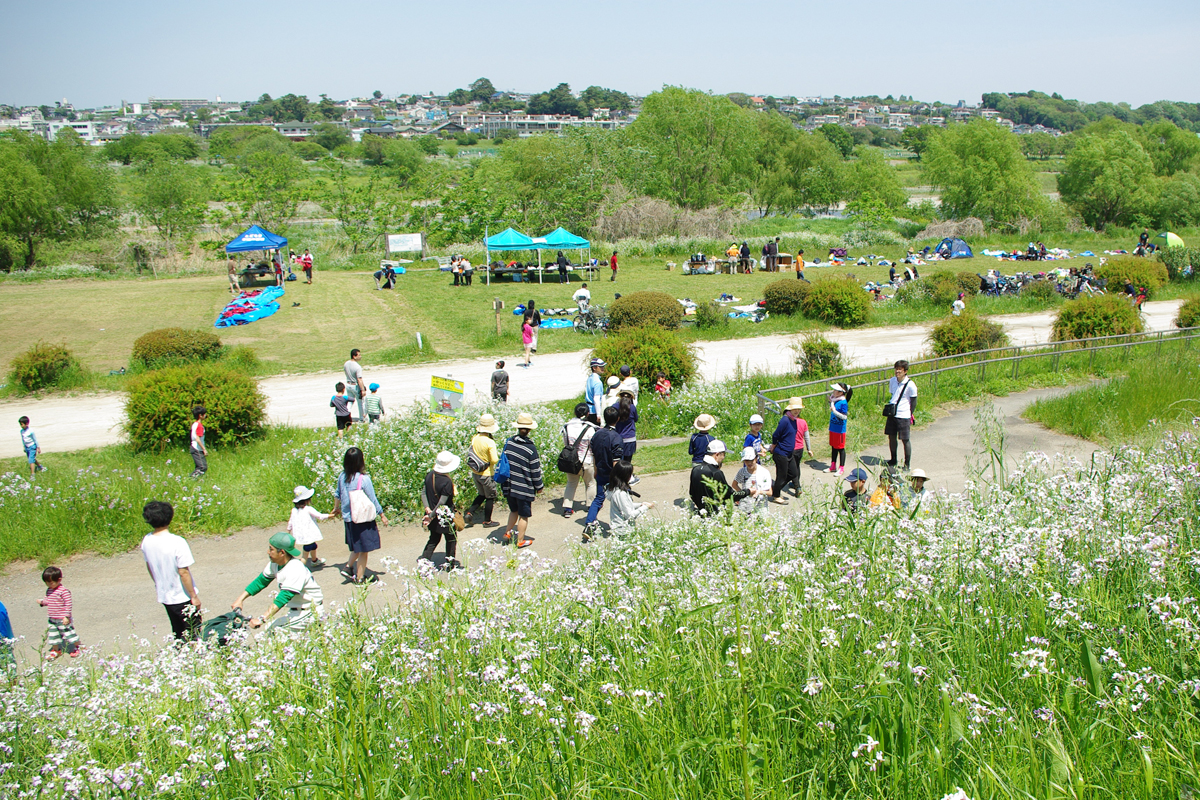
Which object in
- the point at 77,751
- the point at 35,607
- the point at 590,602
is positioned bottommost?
the point at 35,607

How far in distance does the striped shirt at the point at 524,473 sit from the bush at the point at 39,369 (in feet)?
46.9

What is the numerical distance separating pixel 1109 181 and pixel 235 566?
182 ft

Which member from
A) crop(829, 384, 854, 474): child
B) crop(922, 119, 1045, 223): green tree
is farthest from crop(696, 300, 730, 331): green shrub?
crop(922, 119, 1045, 223): green tree

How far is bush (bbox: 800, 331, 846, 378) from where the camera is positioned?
15.5 m

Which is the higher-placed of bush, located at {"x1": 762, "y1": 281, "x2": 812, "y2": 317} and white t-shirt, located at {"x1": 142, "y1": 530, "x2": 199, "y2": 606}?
bush, located at {"x1": 762, "y1": 281, "x2": 812, "y2": 317}

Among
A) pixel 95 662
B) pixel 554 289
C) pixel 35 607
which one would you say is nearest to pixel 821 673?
pixel 95 662

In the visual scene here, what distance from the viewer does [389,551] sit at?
9.02 m

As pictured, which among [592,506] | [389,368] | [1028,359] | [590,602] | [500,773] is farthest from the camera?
[389,368]

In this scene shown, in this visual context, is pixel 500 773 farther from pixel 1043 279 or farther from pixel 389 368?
pixel 1043 279

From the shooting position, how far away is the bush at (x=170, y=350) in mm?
18141

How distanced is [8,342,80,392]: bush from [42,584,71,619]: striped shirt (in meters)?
13.3

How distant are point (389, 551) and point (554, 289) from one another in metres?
20.9

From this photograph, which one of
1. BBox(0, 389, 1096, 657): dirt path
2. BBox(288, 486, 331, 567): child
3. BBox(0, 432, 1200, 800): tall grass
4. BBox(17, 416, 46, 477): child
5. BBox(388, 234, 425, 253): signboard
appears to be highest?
BBox(388, 234, 425, 253): signboard

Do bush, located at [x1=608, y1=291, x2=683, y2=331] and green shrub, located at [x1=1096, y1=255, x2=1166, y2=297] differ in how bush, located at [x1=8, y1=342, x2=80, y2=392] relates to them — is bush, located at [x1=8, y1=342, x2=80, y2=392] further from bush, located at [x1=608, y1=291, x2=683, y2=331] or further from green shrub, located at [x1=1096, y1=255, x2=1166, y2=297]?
green shrub, located at [x1=1096, y1=255, x2=1166, y2=297]
